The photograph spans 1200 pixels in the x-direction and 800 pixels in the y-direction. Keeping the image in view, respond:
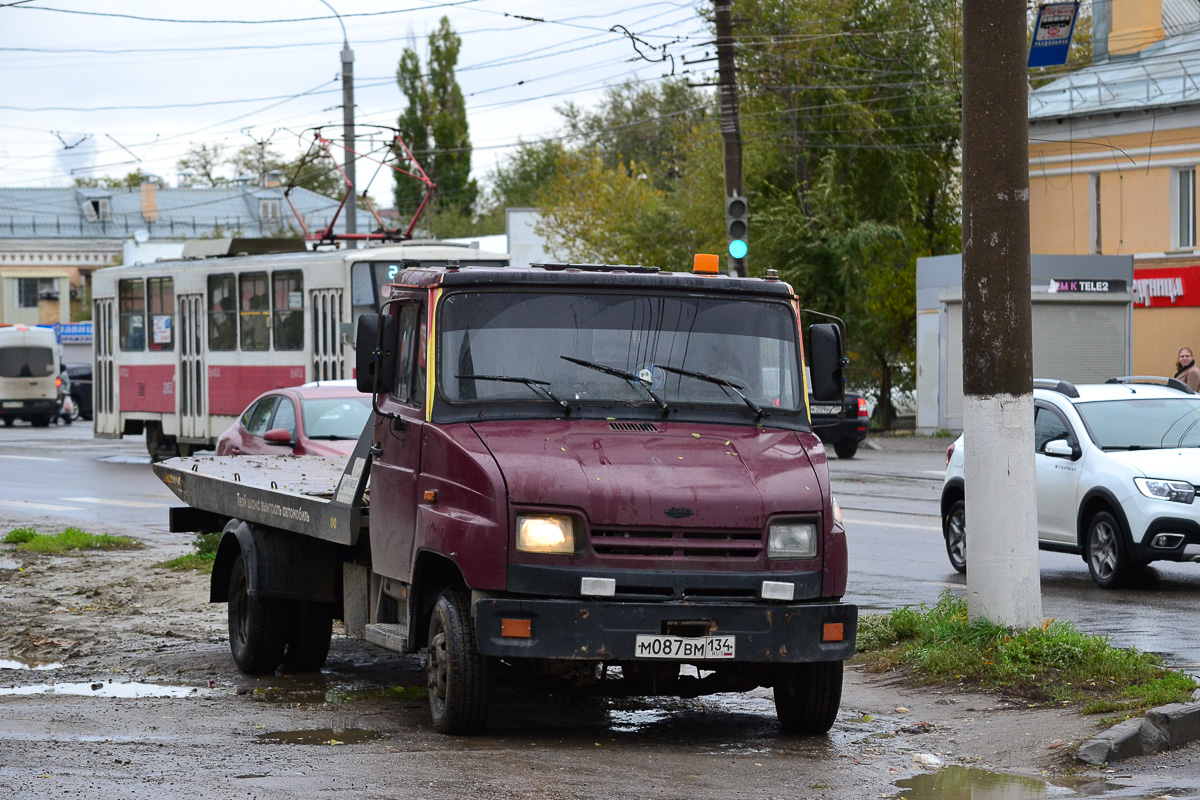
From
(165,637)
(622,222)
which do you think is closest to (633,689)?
(165,637)

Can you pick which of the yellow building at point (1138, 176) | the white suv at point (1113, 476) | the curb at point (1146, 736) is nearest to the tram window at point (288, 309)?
the white suv at point (1113, 476)

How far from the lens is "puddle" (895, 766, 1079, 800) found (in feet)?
21.8

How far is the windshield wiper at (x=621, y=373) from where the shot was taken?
799cm

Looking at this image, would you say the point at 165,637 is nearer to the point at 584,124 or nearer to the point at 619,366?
the point at 619,366

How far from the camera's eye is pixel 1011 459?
30.1 ft

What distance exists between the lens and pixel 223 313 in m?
29.1

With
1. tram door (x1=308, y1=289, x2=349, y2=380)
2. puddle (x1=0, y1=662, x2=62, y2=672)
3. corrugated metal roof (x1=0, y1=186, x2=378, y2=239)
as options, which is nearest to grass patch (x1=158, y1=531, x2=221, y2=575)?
puddle (x1=0, y1=662, x2=62, y2=672)

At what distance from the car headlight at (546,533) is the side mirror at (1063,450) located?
7519 mm

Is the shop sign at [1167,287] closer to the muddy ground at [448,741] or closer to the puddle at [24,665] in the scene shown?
the muddy ground at [448,741]

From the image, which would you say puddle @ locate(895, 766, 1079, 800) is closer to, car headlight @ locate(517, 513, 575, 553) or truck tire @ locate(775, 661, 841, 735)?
truck tire @ locate(775, 661, 841, 735)

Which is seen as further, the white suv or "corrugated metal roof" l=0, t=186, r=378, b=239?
"corrugated metal roof" l=0, t=186, r=378, b=239

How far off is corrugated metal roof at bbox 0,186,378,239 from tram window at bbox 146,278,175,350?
5862cm

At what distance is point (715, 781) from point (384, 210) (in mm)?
95747

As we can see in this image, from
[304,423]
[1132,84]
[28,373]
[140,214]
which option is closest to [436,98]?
[140,214]
